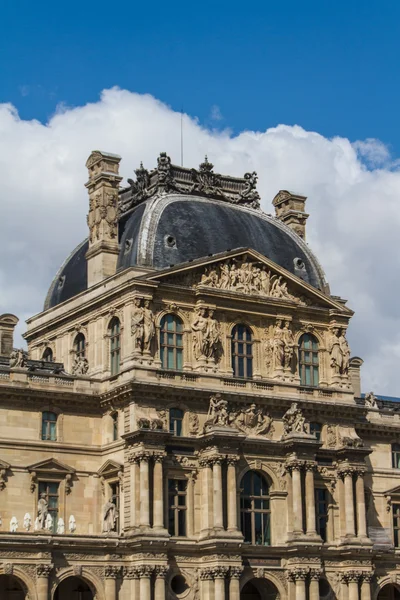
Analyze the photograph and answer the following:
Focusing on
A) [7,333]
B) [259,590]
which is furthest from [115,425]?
[259,590]

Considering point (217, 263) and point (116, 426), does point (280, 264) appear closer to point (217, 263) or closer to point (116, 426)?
Answer: point (217, 263)

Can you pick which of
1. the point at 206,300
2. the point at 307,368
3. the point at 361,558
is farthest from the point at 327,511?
the point at 206,300

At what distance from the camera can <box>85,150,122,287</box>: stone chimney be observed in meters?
70.5

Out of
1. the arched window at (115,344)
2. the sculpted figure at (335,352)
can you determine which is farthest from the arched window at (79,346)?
the sculpted figure at (335,352)

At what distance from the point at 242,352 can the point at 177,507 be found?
31.0 ft

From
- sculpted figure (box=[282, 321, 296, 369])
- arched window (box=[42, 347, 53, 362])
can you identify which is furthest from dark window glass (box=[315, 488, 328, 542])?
arched window (box=[42, 347, 53, 362])

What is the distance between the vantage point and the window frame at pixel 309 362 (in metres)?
71.6

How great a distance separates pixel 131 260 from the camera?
69.2 metres

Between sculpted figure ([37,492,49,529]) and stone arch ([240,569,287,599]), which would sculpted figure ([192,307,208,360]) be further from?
stone arch ([240,569,287,599])

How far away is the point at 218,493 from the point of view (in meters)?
64.7

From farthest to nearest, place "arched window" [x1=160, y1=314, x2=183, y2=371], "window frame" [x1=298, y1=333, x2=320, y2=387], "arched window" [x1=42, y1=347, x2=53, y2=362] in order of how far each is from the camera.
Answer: "arched window" [x1=42, y1=347, x2=53, y2=362], "window frame" [x1=298, y1=333, x2=320, y2=387], "arched window" [x1=160, y1=314, x2=183, y2=371]

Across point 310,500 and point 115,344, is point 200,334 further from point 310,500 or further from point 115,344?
point 310,500

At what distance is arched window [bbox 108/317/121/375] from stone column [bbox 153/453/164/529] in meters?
6.04

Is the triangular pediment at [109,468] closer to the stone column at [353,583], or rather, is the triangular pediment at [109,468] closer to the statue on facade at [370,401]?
the stone column at [353,583]
